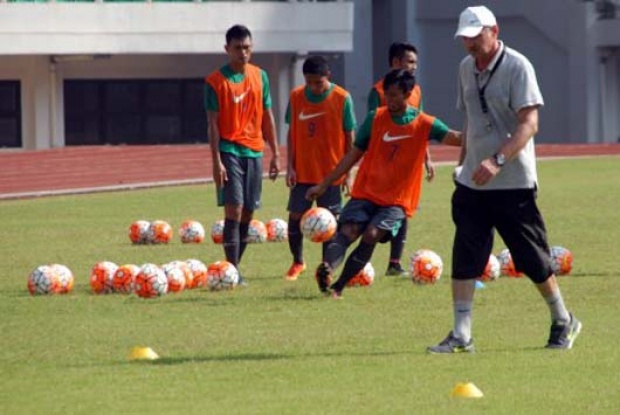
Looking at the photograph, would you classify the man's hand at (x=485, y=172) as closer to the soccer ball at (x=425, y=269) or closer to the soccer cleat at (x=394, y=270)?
the soccer ball at (x=425, y=269)

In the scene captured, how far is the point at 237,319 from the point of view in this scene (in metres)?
13.8

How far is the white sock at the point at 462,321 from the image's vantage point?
11578 mm

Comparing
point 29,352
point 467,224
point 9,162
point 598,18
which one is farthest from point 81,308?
point 598,18

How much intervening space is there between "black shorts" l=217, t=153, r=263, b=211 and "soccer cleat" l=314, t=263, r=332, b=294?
1819 millimetres

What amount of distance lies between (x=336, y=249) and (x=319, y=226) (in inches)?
46.0

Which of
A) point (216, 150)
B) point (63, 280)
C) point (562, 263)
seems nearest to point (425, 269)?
point (562, 263)

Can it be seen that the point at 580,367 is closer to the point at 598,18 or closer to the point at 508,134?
the point at 508,134

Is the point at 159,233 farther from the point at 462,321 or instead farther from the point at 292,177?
the point at 462,321

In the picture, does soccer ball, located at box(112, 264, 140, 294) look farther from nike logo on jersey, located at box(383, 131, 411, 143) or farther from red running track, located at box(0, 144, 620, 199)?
red running track, located at box(0, 144, 620, 199)

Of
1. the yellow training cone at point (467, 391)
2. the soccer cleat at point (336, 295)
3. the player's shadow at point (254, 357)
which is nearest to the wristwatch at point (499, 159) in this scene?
the player's shadow at point (254, 357)

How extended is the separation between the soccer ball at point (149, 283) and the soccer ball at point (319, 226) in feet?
4.29

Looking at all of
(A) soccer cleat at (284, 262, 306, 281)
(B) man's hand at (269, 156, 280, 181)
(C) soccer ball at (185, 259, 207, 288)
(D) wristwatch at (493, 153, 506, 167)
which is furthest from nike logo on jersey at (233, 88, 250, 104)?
(D) wristwatch at (493, 153, 506, 167)

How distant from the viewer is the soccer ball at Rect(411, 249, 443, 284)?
16.1 meters

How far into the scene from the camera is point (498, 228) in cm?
1169
